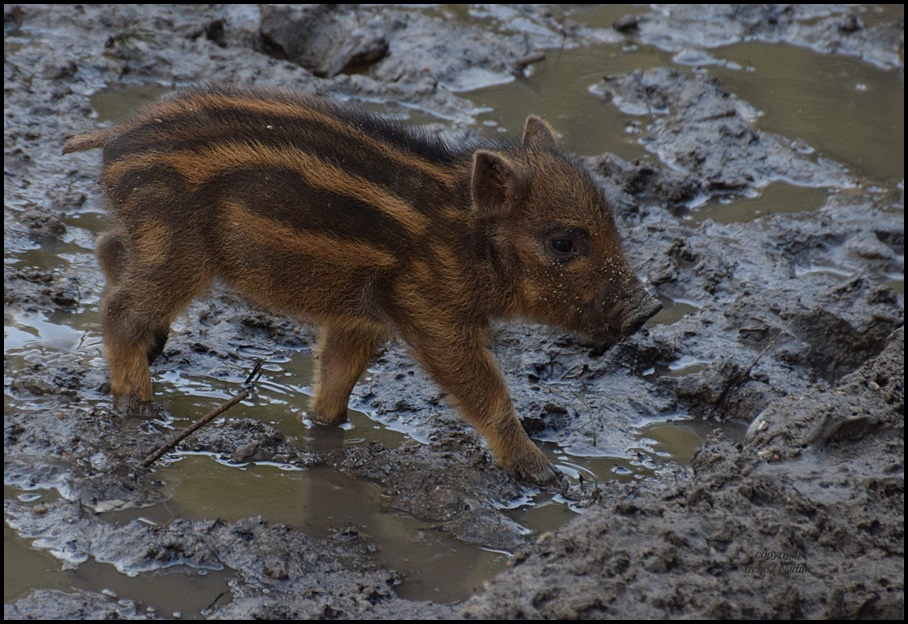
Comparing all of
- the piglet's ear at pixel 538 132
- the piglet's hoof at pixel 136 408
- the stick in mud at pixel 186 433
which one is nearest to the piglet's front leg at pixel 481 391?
the stick in mud at pixel 186 433

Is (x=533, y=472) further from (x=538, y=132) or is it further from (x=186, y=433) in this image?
(x=538, y=132)

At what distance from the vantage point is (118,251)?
214 inches

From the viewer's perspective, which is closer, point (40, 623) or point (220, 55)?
point (40, 623)

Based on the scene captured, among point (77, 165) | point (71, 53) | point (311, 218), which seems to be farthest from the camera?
point (71, 53)

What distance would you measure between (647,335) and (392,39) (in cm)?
486

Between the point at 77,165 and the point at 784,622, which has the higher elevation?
the point at 784,622

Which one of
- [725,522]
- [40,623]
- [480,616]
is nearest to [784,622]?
[725,522]

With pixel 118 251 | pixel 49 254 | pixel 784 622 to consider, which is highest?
pixel 784 622

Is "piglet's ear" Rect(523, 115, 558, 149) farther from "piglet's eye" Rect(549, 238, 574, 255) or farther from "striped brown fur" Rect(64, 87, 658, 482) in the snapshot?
"piglet's eye" Rect(549, 238, 574, 255)

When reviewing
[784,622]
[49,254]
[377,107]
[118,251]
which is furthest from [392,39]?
[784,622]

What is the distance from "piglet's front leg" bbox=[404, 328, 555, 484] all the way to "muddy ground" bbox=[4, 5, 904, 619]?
120 millimetres

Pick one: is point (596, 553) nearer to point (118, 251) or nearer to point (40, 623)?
point (40, 623)

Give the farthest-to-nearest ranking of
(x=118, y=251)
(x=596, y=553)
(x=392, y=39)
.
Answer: (x=392, y=39), (x=118, y=251), (x=596, y=553)

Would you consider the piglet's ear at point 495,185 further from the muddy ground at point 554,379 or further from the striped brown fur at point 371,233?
the muddy ground at point 554,379
